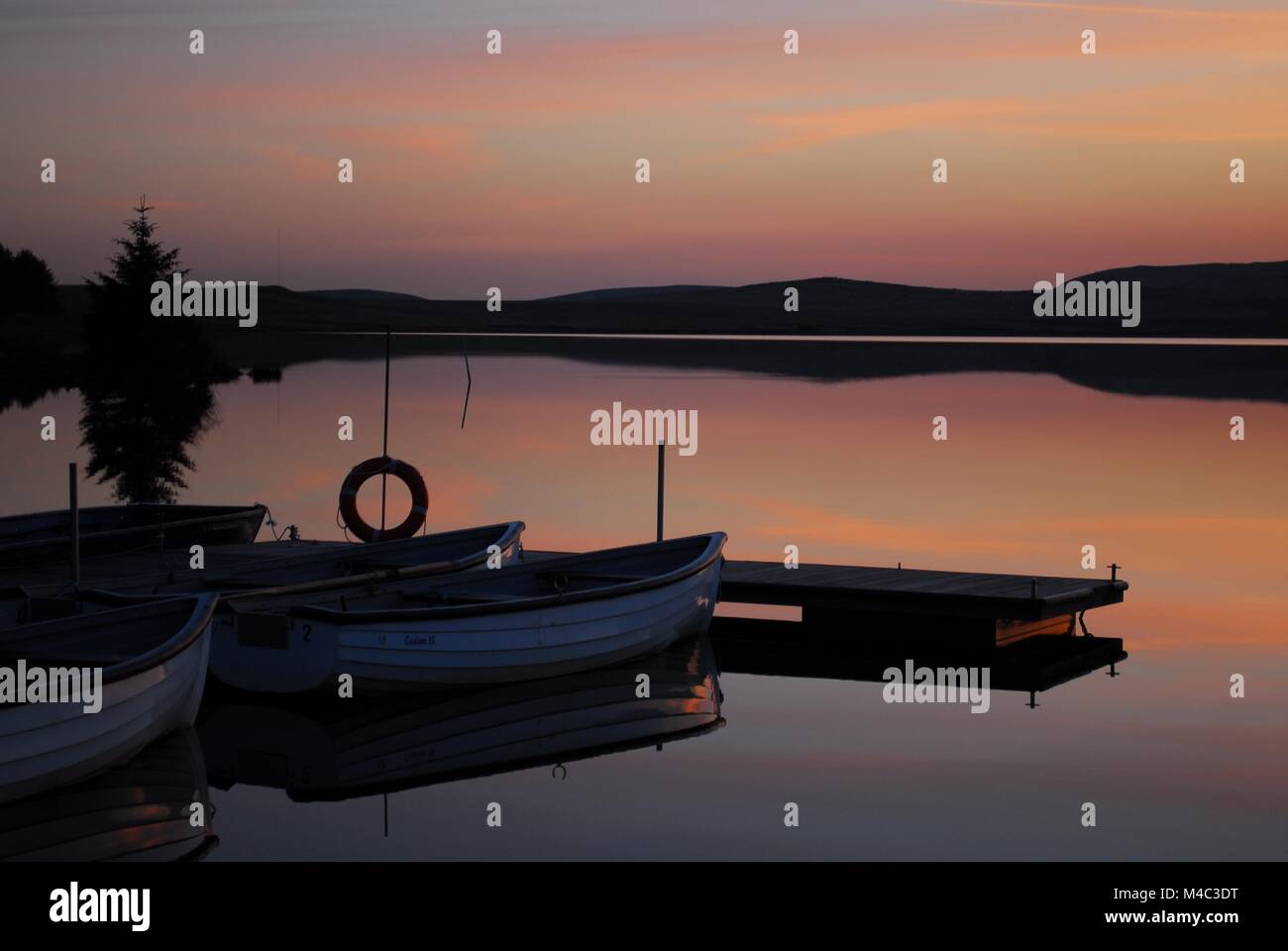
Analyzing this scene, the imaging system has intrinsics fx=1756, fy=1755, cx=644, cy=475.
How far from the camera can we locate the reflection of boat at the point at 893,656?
16.2 m

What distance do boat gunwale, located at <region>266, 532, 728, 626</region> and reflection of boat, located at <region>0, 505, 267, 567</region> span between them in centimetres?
509

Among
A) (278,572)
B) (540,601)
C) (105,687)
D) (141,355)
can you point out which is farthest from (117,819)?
(141,355)

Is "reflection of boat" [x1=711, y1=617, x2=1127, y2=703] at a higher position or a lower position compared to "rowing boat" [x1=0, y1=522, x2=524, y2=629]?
lower

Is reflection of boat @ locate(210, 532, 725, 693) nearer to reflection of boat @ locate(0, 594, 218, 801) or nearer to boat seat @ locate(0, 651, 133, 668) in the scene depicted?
reflection of boat @ locate(0, 594, 218, 801)

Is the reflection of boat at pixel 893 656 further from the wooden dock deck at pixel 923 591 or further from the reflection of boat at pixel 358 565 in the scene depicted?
the reflection of boat at pixel 358 565

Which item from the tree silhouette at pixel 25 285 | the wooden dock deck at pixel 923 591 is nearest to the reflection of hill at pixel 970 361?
the tree silhouette at pixel 25 285

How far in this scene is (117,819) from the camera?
35.3 ft

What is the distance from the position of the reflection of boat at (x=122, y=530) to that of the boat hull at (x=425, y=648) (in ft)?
16.7

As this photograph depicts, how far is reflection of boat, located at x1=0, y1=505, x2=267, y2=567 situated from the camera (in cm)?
1809

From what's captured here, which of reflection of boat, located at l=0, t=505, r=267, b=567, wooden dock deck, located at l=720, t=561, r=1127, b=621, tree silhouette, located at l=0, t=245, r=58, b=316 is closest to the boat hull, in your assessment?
wooden dock deck, located at l=720, t=561, r=1127, b=621

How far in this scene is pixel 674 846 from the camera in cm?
1085

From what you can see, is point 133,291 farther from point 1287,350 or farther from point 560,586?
point 1287,350

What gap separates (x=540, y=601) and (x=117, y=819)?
4.49 m
